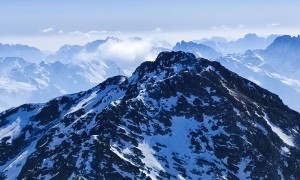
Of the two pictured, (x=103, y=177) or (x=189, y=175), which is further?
(x=189, y=175)

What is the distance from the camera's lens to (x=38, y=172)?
184 m

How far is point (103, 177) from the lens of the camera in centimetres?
16962

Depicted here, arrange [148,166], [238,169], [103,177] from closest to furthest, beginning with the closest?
[103,177], [148,166], [238,169]

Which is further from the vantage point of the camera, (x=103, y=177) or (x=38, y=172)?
(x=38, y=172)

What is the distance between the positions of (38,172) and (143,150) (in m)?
40.7

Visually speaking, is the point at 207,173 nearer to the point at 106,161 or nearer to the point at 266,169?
the point at 266,169

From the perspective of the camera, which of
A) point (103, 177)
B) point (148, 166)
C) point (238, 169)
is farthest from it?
point (238, 169)

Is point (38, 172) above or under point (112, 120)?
under

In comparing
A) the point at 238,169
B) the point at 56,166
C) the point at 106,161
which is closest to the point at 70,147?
the point at 56,166

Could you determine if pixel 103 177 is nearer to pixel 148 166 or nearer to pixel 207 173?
pixel 148 166

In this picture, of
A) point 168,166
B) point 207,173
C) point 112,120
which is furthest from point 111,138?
point 207,173

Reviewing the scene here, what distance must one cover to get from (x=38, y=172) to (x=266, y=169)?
8924 cm

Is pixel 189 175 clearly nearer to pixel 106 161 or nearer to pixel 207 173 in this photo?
pixel 207 173

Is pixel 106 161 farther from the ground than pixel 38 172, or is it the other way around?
pixel 106 161
